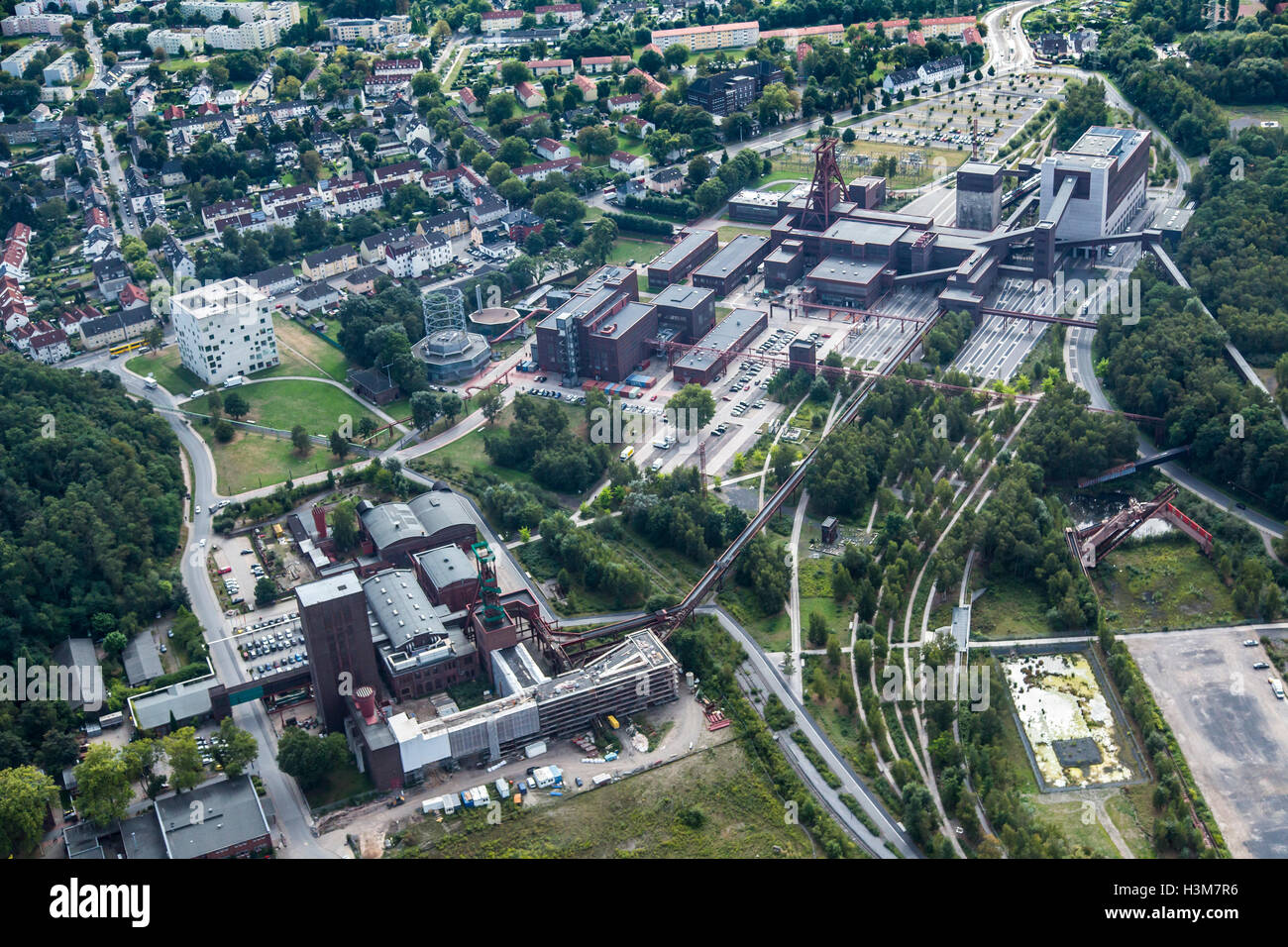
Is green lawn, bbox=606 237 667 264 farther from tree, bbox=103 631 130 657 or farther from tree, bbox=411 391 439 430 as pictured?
tree, bbox=103 631 130 657

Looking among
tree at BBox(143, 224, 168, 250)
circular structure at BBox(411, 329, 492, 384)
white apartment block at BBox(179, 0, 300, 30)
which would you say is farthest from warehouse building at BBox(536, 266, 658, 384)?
white apartment block at BBox(179, 0, 300, 30)

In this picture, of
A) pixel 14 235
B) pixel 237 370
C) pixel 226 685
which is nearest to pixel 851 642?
pixel 226 685

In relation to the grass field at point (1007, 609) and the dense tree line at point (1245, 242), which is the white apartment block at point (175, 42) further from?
the grass field at point (1007, 609)

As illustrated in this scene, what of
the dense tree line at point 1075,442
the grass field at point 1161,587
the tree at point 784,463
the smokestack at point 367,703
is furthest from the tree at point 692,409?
the smokestack at point 367,703

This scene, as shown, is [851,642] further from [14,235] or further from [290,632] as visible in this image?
[14,235]

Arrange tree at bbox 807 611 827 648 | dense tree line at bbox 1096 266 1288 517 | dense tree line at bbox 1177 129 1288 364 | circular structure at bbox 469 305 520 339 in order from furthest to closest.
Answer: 1. circular structure at bbox 469 305 520 339
2. dense tree line at bbox 1177 129 1288 364
3. dense tree line at bbox 1096 266 1288 517
4. tree at bbox 807 611 827 648
